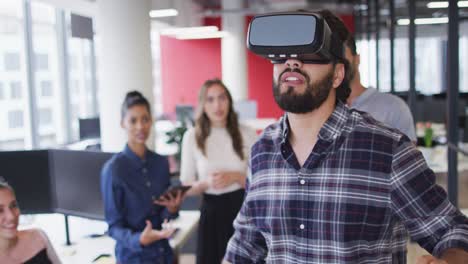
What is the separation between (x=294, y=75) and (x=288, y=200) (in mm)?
331

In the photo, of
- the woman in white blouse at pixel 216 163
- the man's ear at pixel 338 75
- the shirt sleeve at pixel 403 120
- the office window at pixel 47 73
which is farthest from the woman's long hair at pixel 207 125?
the office window at pixel 47 73

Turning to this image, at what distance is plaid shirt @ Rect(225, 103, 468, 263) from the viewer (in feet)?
4.12

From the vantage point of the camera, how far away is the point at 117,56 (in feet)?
14.9

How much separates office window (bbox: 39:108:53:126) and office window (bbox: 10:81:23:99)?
61cm

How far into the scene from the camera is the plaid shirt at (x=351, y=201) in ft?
4.12

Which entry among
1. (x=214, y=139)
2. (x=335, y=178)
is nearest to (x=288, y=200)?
(x=335, y=178)

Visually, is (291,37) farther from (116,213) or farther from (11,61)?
(11,61)

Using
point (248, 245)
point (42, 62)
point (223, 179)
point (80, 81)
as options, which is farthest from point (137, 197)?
point (80, 81)

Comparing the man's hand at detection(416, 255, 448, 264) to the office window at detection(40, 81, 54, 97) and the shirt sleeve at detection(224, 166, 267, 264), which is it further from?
the office window at detection(40, 81, 54, 97)

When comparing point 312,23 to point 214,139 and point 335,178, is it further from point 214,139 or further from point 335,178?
point 214,139

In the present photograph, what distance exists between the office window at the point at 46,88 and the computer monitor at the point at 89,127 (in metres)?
0.87

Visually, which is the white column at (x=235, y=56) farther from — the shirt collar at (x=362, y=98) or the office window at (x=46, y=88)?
the shirt collar at (x=362, y=98)

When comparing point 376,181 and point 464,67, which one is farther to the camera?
point 464,67

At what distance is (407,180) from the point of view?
126cm
